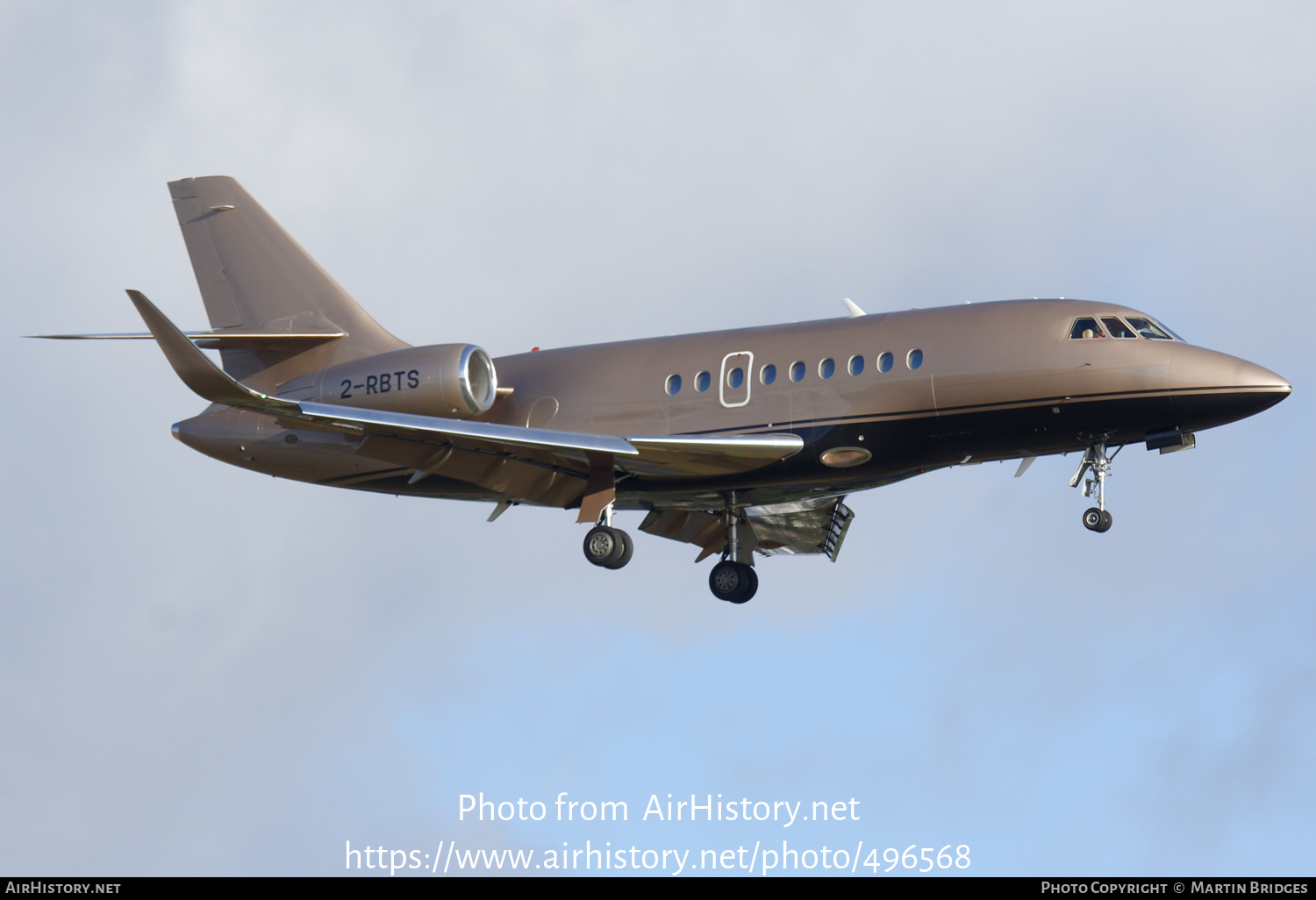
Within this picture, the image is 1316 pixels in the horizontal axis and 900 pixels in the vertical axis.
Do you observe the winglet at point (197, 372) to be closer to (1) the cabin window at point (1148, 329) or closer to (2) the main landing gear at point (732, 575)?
(2) the main landing gear at point (732, 575)

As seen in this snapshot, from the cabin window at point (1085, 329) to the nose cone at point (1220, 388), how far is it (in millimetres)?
1234

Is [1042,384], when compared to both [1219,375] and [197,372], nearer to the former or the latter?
[1219,375]

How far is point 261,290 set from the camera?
32.2 metres

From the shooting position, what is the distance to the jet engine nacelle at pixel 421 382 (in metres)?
28.0

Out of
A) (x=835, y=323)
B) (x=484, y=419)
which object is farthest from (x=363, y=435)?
(x=835, y=323)

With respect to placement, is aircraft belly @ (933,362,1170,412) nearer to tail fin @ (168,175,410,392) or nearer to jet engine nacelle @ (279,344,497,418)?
jet engine nacelle @ (279,344,497,418)

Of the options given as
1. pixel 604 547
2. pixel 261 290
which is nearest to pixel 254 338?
pixel 261 290

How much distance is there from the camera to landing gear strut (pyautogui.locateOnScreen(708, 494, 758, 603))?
103 ft

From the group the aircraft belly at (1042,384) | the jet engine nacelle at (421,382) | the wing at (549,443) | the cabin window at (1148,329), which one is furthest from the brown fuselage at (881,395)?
the jet engine nacelle at (421,382)

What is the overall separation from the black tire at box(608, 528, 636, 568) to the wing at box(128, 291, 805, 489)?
1.12 meters

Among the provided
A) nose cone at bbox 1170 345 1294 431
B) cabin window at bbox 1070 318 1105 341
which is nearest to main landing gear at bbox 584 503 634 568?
cabin window at bbox 1070 318 1105 341

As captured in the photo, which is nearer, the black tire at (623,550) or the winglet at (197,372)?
the winglet at (197,372)

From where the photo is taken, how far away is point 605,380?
2883 centimetres

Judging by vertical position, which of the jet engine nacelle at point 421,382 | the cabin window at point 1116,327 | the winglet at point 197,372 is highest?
the cabin window at point 1116,327
